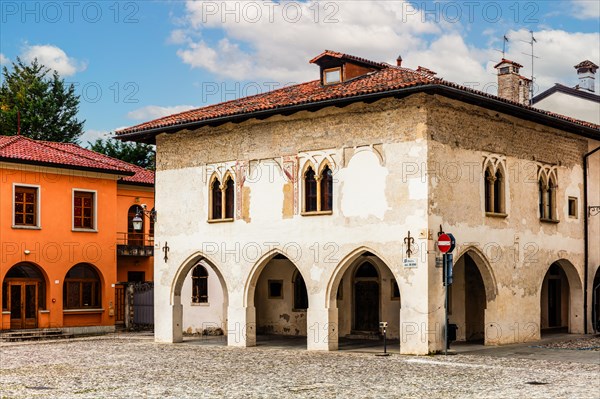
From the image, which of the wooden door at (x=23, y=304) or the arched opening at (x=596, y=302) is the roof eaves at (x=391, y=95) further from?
the wooden door at (x=23, y=304)

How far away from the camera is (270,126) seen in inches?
937

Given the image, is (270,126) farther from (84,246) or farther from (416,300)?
(84,246)

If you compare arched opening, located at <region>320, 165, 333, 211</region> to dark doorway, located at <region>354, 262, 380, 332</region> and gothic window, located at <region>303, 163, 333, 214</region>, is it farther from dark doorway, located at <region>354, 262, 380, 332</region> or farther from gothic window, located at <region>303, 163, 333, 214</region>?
dark doorway, located at <region>354, 262, 380, 332</region>

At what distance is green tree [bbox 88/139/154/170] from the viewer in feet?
182

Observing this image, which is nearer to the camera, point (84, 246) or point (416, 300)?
point (416, 300)

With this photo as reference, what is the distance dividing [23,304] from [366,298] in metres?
12.3

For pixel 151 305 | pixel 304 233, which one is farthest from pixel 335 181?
pixel 151 305

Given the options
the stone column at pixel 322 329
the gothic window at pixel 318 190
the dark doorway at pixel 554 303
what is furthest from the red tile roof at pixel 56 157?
the dark doorway at pixel 554 303

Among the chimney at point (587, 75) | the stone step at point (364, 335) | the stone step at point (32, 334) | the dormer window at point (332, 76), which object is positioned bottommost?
the stone step at point (32, 334)

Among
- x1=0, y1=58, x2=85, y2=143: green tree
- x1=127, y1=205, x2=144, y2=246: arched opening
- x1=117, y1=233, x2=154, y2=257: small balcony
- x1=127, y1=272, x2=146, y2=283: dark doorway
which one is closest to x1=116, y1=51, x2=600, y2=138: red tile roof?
x1=117, y1=233, x2=154, y2=257: small balcony

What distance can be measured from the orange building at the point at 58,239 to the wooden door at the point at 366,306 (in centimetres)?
1059

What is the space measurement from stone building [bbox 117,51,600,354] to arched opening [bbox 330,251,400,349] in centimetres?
4

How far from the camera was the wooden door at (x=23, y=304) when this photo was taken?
3020cm

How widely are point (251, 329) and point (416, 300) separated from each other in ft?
17.7
